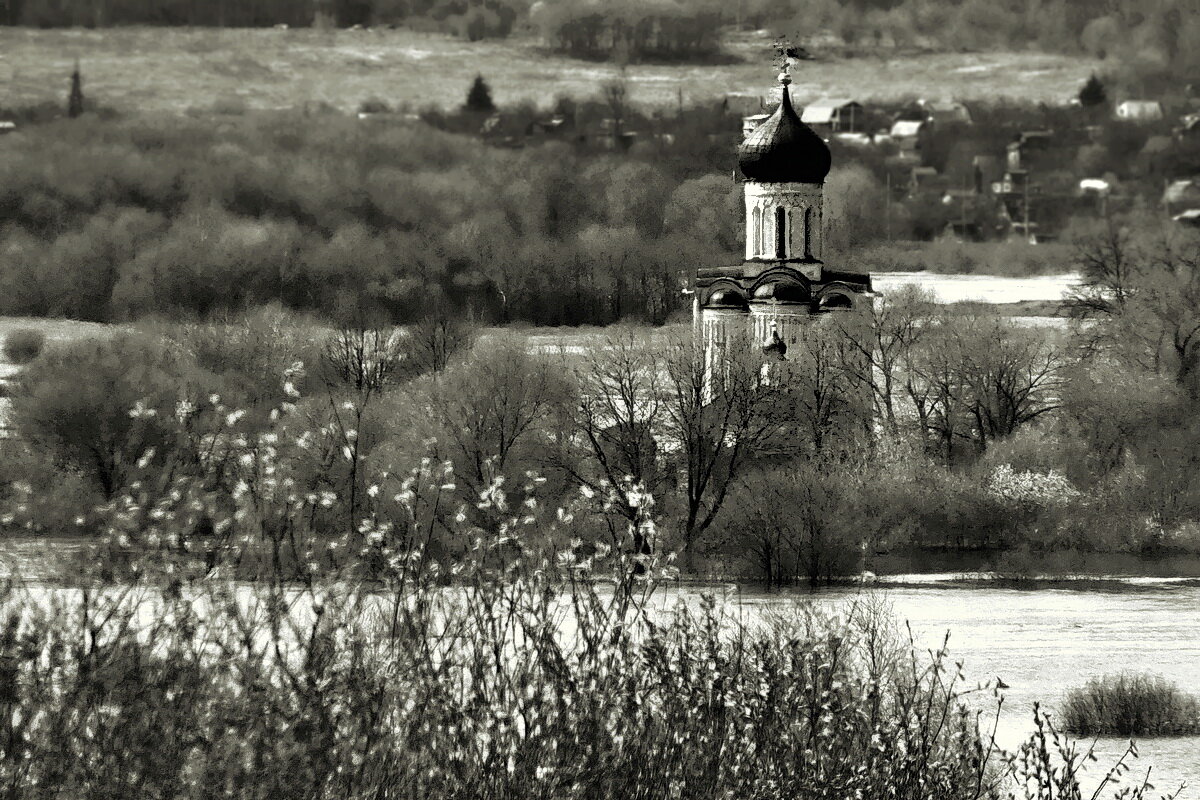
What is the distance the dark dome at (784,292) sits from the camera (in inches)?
680

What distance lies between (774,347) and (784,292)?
1.64 feet

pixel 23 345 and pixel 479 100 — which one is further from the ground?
pixel 479 100

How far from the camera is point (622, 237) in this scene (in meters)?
25.0

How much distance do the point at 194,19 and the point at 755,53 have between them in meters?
10.6

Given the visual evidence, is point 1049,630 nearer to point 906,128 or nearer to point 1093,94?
point 1093,94

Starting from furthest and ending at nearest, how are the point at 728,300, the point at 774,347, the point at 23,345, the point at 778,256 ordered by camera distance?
the point at 23,345
the point at 778,256
the point at 728,300
the point at 774,347

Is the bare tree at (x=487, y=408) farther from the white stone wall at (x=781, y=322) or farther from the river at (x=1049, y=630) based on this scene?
the river at (x=1049, y=630)

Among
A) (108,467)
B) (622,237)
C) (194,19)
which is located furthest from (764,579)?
(194,19)

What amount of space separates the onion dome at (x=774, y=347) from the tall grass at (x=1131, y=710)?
8.74 metres

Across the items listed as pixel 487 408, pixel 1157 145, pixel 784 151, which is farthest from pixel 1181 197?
pixel 487 408

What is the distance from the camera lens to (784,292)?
17266 millimetres

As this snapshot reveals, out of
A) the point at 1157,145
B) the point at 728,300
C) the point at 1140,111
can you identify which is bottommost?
the point at 728,300

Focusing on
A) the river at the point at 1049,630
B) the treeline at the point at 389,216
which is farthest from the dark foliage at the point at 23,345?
the river at the point at 1049,630

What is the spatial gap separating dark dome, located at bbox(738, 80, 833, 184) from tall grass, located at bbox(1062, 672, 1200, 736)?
9.50 metres
